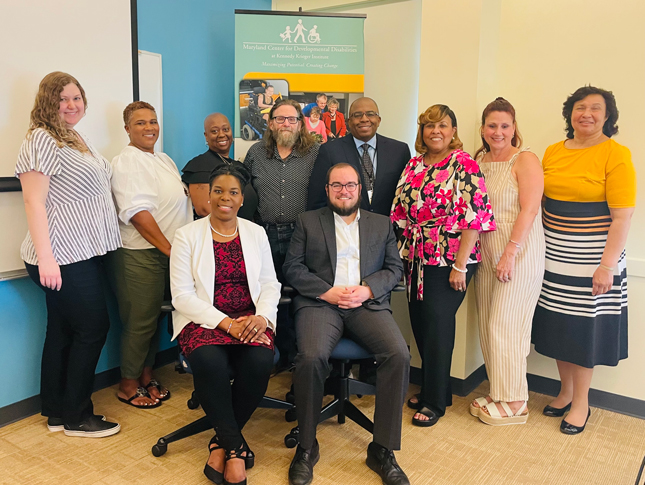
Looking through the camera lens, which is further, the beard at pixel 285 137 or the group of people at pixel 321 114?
the group of people at pixel 321 114

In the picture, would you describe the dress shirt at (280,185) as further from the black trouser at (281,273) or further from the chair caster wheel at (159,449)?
the chair caster wheel at (159,449)

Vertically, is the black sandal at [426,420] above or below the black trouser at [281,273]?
below

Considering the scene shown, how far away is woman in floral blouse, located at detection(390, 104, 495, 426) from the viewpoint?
2.64 meters

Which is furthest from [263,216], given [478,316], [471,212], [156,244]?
[478,316]

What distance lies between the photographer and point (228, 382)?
2.23 metres

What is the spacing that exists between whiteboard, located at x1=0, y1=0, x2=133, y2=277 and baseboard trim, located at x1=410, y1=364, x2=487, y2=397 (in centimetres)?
233

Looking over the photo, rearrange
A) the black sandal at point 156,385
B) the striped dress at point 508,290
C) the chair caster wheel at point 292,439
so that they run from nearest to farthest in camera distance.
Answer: the chair caster wheel at point 292,439 < the striped dress at point 508,290 < the black sandal at point 156,385

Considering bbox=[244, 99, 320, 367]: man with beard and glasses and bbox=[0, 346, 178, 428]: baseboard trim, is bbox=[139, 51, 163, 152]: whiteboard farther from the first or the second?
bbox=[0, 346, 178, 428]: baseboard trim

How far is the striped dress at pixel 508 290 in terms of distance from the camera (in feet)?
8.99

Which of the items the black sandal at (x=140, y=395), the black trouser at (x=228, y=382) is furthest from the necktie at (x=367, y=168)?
the black sandal at (x=140, y=395)

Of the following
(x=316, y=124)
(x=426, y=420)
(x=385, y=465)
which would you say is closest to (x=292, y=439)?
(x=385, y=465)

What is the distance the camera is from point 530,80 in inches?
124

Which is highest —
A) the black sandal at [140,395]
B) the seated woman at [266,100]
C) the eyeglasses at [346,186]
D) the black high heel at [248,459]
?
the seated woman at [266,100]

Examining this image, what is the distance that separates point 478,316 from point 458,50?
5.11ft
